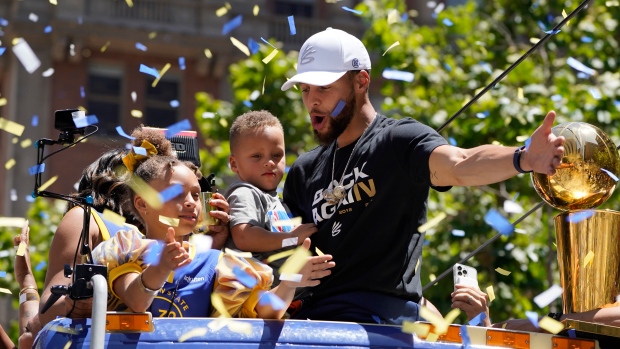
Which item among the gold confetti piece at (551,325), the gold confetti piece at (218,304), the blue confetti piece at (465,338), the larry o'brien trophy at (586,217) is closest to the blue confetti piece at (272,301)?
the gold confetti piece at (218,304)

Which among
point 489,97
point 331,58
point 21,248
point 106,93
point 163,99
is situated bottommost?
point 163,99

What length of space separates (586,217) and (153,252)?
5.16 ft

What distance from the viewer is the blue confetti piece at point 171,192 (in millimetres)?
4664

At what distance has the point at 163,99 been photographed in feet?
81.8

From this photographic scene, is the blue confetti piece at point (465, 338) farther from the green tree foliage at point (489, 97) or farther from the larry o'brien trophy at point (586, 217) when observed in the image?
the green tree foliage at point (489, 97)

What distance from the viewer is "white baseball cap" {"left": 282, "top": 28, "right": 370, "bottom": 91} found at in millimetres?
4934

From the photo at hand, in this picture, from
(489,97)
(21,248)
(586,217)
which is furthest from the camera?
(489,97)

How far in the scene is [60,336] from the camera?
3.87 m

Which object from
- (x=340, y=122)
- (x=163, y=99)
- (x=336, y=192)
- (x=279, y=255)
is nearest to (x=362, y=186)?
(x=336, y=192)

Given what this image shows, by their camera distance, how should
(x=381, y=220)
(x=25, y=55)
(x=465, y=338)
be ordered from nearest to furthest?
(x=465, y=338) < (x=381, y=220) < (x=25, y=55)

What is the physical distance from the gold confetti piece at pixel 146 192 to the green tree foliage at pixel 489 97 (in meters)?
5.79

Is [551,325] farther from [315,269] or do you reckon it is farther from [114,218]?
[114,218]

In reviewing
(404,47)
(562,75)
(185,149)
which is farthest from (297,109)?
(185,149)

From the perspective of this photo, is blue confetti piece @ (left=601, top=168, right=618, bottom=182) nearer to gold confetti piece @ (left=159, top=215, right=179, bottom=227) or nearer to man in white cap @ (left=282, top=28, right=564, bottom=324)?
man in white cap @ (left=282, top=28, right=564, bottom=324)
